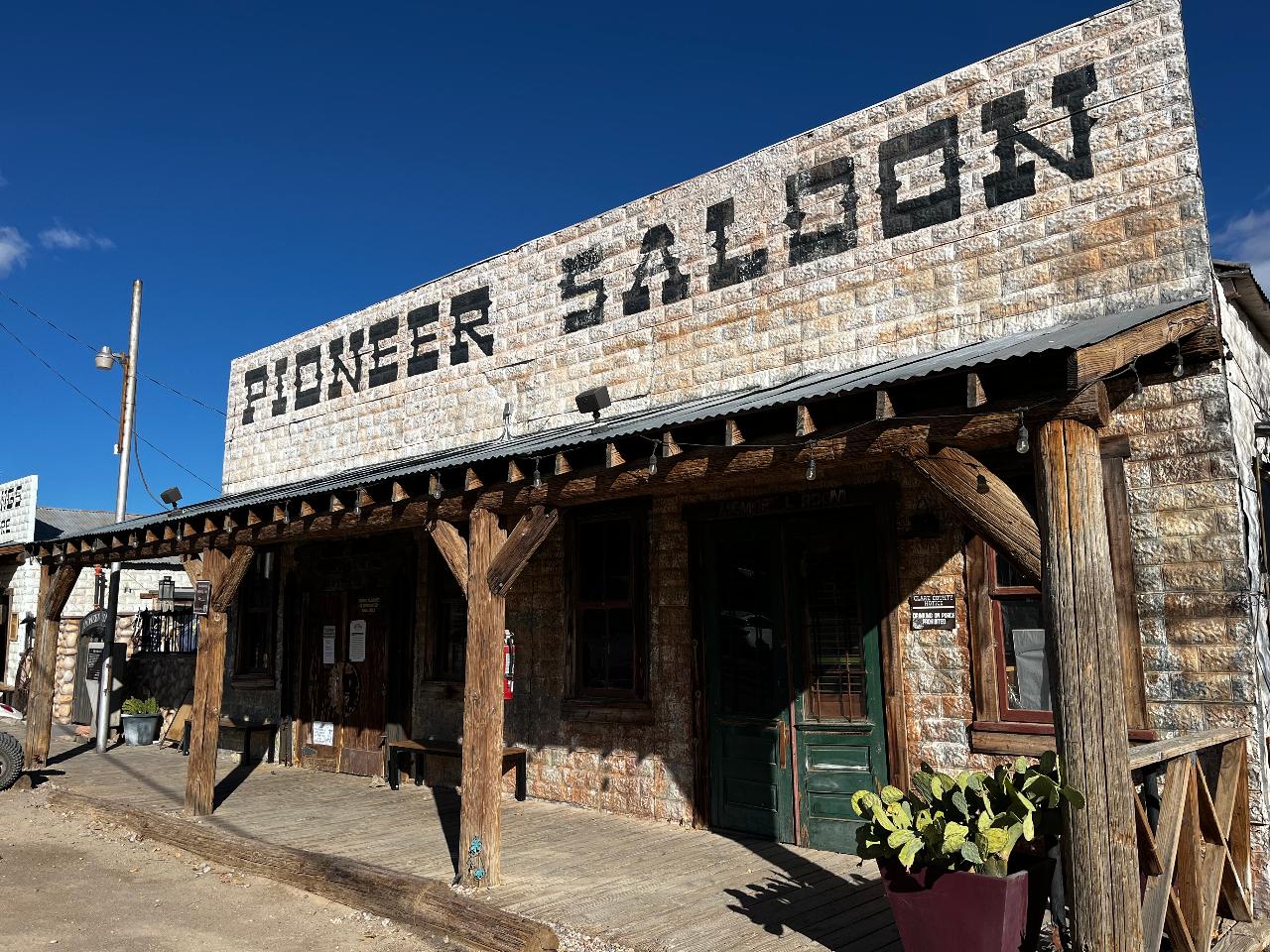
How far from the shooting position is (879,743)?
6.73 metres

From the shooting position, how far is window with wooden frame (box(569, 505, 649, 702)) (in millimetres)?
8359

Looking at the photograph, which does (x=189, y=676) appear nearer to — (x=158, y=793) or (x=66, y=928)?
(x=158, y=793)

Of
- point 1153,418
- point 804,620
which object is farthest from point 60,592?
point 1153,418

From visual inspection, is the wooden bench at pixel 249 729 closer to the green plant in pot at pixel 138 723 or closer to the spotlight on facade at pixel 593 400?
the green plant in pot at pixel 138 723

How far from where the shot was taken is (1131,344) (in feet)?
13.5

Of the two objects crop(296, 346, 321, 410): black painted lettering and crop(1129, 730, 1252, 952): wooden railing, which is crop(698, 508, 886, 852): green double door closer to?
crop(1129, 730, 1252, 952): wooden railing

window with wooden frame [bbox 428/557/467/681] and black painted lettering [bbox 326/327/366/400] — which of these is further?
black painted lettering [bbox 326/327/366/400]

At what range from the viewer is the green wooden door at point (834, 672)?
6.81 m

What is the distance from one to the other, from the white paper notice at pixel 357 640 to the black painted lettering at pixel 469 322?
330 centimetres

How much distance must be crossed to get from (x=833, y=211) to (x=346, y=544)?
715 centimetres

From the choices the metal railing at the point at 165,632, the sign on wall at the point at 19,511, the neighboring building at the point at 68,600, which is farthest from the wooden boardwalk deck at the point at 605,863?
the sign on wall at the point at 19,511

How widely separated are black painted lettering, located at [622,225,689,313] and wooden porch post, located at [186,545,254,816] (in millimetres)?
4252

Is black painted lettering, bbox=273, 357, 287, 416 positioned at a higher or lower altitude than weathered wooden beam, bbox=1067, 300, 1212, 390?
higher

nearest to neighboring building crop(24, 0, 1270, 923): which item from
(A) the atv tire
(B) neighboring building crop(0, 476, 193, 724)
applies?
(A) the atv tire
